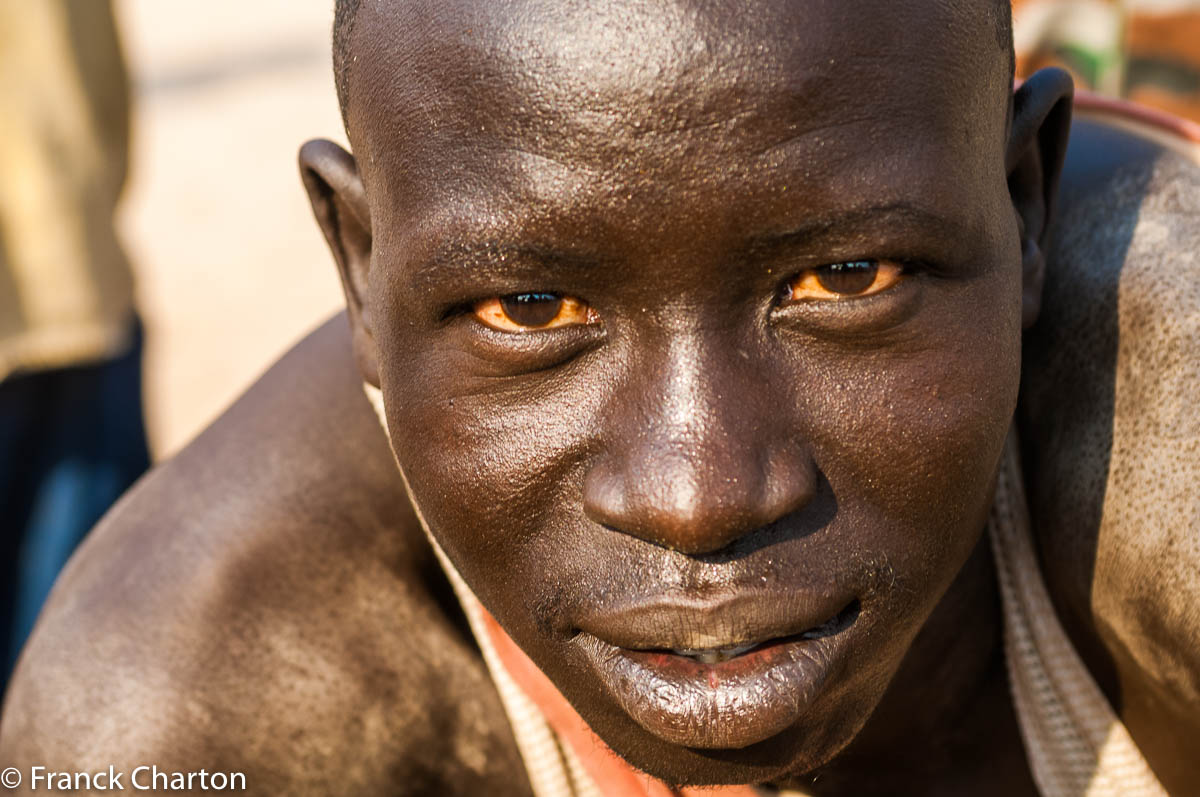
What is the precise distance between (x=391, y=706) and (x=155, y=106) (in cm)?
999

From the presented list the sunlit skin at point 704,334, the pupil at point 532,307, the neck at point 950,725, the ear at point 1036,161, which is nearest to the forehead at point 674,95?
the sunlit skin at point 704,334

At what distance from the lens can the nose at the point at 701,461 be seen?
138cm

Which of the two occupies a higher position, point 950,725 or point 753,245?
point 753,245

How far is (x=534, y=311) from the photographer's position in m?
1.50

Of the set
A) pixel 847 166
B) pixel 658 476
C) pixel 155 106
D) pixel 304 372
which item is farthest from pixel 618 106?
pixel 155 106

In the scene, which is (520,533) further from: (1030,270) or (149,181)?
(149,181)

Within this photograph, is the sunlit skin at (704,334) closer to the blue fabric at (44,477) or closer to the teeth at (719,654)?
the teeth at (719,654)

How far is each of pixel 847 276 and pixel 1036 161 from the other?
49 cm

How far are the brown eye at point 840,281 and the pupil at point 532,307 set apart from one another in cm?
24

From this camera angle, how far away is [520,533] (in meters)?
1.55

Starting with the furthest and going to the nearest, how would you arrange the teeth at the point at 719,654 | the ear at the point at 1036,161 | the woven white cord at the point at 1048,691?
the woven white cord at the point at 1048,691
the ear at the point at 1036,161
the teeth at the point at 719,654

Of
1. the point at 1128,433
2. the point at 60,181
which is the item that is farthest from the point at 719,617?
the point at 60,181

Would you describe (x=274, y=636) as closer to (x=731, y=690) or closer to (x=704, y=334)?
(x=731, y=690)

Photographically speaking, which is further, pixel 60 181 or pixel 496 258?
pixel 60 181
